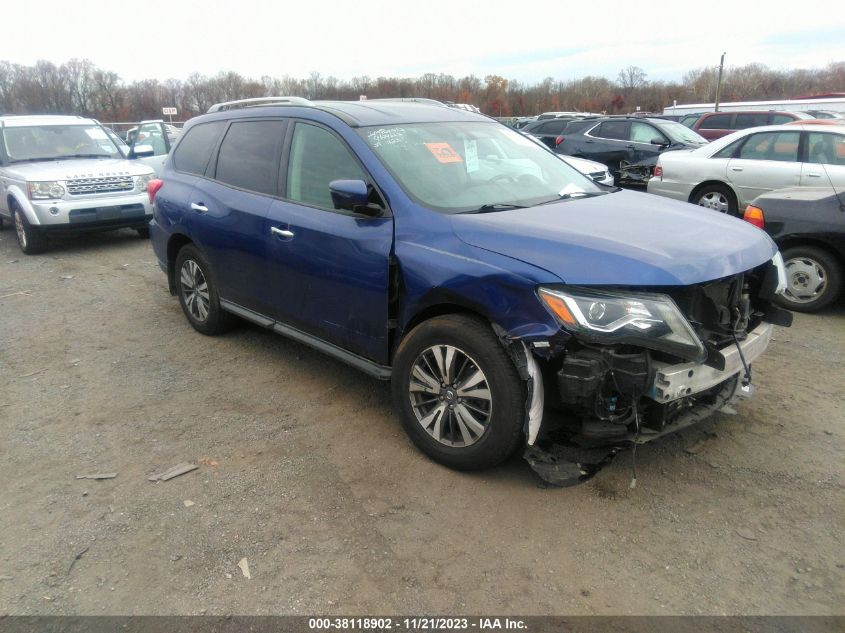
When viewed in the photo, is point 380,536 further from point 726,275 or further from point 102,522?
point 726,275

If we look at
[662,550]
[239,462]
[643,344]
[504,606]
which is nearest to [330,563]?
[504,606]

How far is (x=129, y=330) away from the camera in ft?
18.8

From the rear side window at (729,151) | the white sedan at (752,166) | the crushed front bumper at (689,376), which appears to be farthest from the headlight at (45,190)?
the rear side window at (729,151)

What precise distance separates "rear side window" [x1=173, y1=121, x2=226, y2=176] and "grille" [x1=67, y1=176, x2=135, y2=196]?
13.6ft

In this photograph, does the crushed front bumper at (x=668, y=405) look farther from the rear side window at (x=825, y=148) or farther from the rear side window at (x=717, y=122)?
the rear side window at (x=717, y=122)

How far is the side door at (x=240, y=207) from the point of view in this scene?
433 centimetres

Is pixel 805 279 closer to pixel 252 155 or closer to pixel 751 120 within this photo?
pixel 252 155

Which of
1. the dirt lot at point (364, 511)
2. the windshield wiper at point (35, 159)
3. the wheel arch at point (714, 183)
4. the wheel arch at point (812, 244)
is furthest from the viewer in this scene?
the windshield wiper at point (35, 159)

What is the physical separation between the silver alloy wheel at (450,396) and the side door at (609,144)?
10.9 meters

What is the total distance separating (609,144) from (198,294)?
34.3 feet

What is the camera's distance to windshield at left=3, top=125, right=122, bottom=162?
30.9ft

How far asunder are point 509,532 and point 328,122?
2.66 meters

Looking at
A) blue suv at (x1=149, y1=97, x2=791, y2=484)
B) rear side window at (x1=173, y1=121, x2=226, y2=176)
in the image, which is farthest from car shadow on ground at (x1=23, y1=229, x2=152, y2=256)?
blue suv at (x1=149, y1=97, x2=791, y2=484)

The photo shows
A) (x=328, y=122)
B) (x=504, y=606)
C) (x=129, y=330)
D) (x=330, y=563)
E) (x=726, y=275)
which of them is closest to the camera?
(x=504, y=606)
